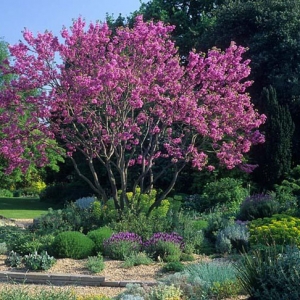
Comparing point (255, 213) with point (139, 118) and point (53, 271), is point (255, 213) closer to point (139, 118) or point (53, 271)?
point (139, 118)

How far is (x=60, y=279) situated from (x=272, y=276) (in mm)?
3986

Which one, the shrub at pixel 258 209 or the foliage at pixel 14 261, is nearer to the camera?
the foliage at pixel 14 261

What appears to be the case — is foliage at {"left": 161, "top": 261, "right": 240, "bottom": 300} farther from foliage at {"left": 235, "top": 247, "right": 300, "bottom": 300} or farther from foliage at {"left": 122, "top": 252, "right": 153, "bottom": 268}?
foliage at {"left": 122, "top": 252, "right": 153, "bottom": 268}

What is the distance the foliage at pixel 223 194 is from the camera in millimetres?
18750

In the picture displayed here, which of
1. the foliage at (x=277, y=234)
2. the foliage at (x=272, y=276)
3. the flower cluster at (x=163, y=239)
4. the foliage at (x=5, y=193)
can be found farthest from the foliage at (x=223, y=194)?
the foliage at (x=5, y=193)

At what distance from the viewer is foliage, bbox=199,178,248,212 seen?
61.5ft

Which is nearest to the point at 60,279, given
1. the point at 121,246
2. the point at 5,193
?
the point at 121,246

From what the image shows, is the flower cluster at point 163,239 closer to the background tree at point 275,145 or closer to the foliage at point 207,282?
the foliage at point 207,282

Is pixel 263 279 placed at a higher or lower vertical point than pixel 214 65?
lower

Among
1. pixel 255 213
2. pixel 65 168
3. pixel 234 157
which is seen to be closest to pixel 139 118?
pixel 234 157

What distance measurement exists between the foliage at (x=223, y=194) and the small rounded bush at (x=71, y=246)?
324 inches

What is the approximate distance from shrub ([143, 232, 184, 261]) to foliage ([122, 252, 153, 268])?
237 millimetres

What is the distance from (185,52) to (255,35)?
5114 millimetres

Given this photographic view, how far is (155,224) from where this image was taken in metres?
12.4
